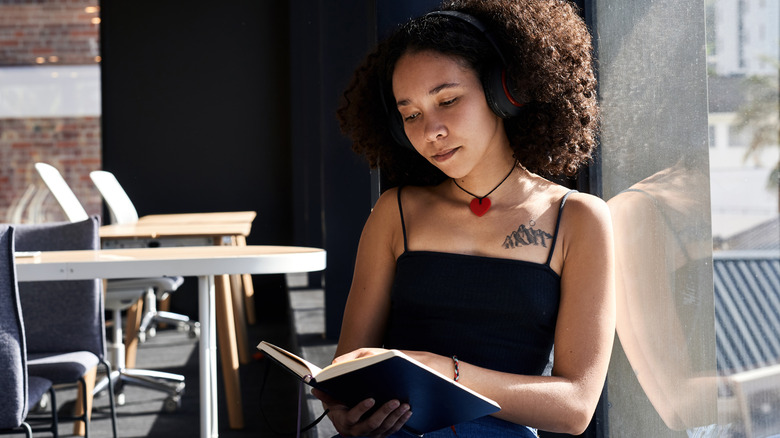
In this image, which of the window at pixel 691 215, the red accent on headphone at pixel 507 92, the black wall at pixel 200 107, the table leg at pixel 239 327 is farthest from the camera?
the black wall at pixel 200 107

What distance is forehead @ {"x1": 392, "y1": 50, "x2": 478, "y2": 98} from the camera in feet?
3.91

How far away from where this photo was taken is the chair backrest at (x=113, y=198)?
4.45 m

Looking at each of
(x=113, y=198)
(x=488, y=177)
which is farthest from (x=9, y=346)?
(x=113, y=198)

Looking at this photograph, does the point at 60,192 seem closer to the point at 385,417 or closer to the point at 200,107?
the point at 200,107

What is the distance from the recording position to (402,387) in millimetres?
938

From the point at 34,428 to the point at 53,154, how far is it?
12.8ft

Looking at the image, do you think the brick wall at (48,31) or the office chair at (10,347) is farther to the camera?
the brick wall at (48,31)

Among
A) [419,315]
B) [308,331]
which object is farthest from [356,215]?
[419,315]

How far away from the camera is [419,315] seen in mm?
1205

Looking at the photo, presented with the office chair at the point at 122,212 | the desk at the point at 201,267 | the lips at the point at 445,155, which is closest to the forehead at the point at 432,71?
the lips at the point at 445,155

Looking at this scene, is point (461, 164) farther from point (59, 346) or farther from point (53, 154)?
point (53, 154)

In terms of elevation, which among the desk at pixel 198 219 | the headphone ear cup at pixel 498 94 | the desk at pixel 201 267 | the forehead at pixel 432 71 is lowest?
the desk at pixel 201 267

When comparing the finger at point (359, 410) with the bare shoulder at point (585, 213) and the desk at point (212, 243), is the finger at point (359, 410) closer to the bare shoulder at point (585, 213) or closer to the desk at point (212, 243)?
the bare shoulder at point (585, 213)

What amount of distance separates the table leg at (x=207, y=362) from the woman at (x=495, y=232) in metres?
0.87
